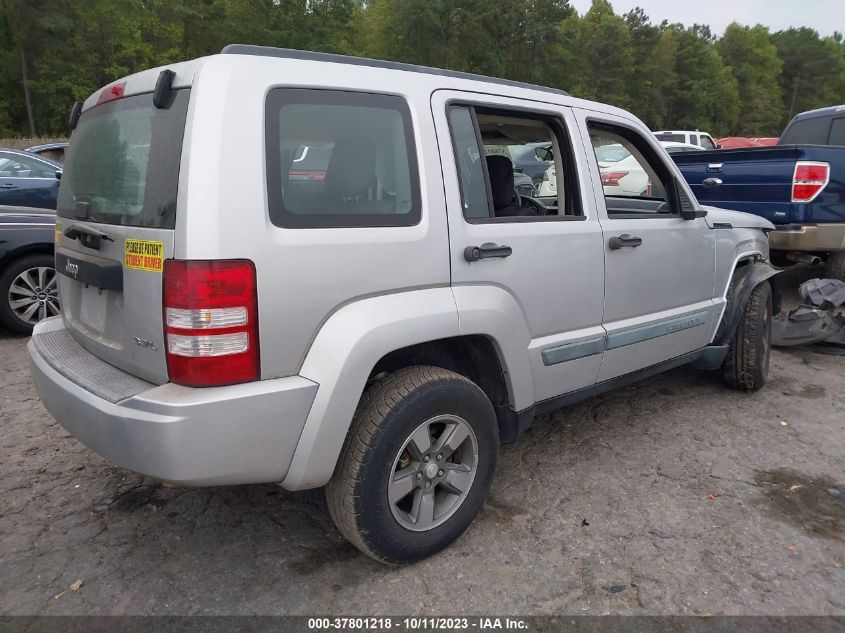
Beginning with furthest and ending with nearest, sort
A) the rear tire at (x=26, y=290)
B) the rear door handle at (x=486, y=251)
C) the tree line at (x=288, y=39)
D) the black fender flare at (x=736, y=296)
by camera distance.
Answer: the tree line at (x=288, y=39)
the rear tire at (x=26, y=290)
the black fender flare at (x=736, y=296)
the rear door handle at (x=486, y=251)

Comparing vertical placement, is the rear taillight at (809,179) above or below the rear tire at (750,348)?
above

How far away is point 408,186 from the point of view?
2.52m

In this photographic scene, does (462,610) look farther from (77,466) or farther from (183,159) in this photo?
(77,466)

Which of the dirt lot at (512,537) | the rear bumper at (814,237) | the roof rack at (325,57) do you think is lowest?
the dirt lot at (512,537)

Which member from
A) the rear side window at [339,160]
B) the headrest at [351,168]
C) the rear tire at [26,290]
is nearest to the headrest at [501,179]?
the rear side window at [339,160]

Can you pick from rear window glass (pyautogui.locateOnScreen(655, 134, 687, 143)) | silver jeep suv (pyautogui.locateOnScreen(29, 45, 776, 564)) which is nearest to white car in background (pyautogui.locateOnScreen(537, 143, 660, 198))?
silver jeep suv (pyautogui.locateOnScreen(29, 45, 776, 564))

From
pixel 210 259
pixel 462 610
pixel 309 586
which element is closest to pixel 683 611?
pixel 462 610

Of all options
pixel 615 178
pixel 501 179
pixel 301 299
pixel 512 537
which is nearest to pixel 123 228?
pixel 301 299

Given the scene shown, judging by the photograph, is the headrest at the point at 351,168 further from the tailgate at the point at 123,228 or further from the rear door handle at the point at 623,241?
the rear door handle at the point at 623,241

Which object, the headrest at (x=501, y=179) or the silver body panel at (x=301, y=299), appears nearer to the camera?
the silver body panel at (x=301, y=299)

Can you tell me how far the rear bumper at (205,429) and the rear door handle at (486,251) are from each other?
2.79 feet

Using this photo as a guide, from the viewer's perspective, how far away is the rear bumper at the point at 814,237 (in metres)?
6.36

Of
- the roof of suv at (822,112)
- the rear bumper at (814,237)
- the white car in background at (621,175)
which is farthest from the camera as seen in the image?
the roof of suv at (822,112)

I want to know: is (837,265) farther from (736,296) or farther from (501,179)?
(501,179)
